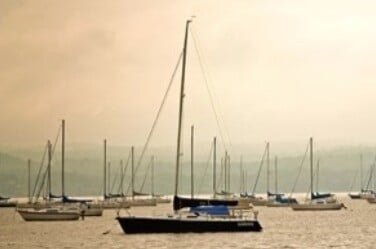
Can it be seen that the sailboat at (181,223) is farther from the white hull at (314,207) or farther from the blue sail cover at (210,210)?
the white hull at (314,207)

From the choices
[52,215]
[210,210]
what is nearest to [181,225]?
[210,210]

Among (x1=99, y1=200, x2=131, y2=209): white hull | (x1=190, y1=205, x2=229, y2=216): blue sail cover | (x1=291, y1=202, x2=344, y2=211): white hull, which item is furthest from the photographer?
(x1=99, y1=200, x2=131, y2=209): white hull

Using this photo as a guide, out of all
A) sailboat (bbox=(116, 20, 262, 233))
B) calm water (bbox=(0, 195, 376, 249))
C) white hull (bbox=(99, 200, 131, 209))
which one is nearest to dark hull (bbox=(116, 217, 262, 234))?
sailboat (bbox=(116, 20, 262, 233))

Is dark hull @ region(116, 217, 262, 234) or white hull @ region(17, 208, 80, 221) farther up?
dark hull @ region(116, 217, 262, 234)

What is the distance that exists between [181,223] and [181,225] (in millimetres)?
160

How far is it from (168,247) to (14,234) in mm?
31452

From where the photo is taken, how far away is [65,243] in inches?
2995

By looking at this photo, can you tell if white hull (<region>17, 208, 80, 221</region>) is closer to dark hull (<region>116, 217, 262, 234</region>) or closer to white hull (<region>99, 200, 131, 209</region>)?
dark hull (<region>116, 217, 262, 234</region>)

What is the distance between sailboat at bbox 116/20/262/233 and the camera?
7081 cm

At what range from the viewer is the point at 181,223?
7069 centimetres

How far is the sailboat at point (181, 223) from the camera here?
7081cm

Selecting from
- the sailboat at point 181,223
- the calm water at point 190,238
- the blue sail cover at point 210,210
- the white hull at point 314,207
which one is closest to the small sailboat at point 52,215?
the calm water at point 190,238

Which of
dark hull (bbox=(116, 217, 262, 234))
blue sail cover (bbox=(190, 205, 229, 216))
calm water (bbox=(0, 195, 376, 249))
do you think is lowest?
calm water (bbox=(0, 195, 376, 249))

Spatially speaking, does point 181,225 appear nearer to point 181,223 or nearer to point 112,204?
point 181,223
